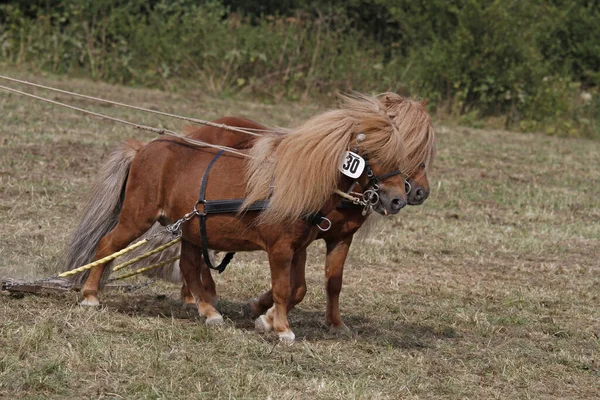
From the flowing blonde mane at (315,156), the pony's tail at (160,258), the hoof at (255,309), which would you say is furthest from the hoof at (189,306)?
the flowing blonde mane at (315,156)

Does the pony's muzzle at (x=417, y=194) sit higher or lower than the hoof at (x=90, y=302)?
higher

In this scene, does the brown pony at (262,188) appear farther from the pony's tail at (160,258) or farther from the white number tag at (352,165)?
the pony's tail at (160,258)

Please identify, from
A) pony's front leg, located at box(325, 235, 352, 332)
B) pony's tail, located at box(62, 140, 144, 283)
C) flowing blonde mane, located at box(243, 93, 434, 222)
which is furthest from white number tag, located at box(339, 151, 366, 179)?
pony's tail, located at box(62, 140, 144, 283)

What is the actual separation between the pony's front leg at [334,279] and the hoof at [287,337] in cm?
57

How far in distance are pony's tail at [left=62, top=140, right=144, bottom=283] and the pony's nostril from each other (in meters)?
1.94

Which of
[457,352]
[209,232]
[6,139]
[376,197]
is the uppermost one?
[376,197]

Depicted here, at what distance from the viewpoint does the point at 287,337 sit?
5852 millimetres

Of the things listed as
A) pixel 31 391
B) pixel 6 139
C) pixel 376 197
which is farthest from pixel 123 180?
pixel 6 139

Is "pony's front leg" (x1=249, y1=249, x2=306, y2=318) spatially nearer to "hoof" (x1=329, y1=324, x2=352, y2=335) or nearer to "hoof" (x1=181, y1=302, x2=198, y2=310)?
"hoof" (x1=329, y1=324, x2=352, y2=335)

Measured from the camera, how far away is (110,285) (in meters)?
7.07

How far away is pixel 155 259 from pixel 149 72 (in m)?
11.9

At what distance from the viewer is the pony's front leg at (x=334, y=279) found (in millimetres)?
6418

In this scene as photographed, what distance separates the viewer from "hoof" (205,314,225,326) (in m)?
6.26

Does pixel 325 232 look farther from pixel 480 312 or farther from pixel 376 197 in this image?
pixel 480 312
